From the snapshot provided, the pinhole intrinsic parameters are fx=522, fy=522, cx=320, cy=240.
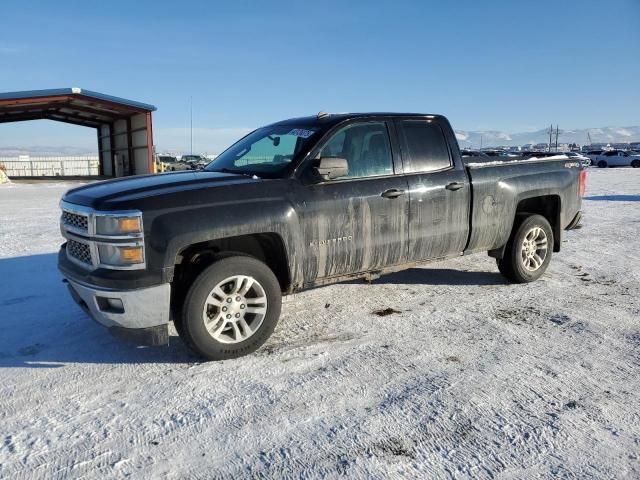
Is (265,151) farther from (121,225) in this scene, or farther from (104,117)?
(104,117)

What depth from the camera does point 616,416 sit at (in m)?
2.96

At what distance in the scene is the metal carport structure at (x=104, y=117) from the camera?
2592 cm

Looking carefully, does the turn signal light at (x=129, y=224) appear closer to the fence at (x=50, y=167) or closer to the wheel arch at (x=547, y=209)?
the wheel arch at (x=547, y=209)

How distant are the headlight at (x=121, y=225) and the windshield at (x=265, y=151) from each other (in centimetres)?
121

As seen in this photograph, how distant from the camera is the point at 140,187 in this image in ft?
12.7

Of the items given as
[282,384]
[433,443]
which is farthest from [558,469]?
[282,384]

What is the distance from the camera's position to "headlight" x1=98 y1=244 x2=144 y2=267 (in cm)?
346

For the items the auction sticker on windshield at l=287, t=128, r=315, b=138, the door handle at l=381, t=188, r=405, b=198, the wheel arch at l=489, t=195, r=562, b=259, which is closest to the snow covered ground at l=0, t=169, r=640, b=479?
the wheel arch at l=489, t=195, r=562, b=259

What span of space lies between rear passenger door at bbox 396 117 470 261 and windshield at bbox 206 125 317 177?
39.2 inches

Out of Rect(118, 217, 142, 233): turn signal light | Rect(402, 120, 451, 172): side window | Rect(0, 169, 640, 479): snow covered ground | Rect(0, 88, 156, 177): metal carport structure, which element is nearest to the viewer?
Rect(0, 169, 640, 479): snow covered ground

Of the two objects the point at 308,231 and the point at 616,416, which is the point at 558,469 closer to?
the point at 616,416

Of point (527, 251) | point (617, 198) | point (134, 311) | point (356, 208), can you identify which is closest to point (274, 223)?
point (356, 208)

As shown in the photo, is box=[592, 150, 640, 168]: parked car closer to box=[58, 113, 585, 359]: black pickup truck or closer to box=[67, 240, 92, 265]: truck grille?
box=[58, 113, 585, 359]: black pickup truck

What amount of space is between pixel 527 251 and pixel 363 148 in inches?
96.4
